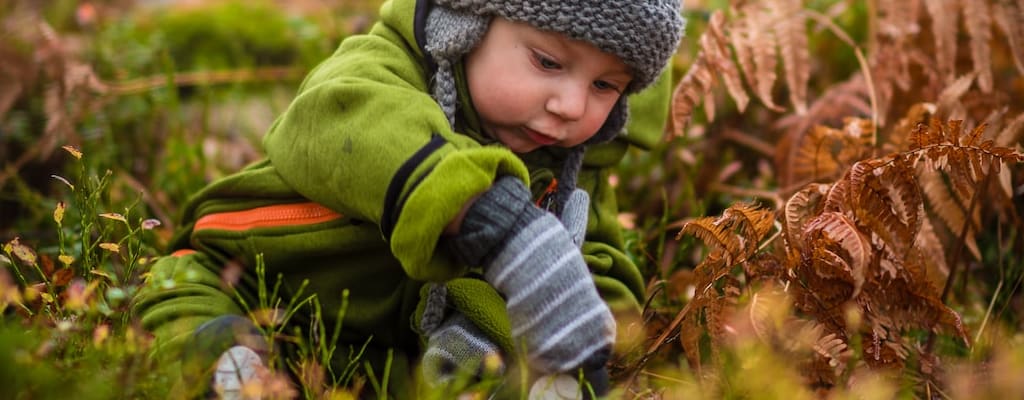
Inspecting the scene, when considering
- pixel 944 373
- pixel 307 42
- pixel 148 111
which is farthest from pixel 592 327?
pixel 307 42

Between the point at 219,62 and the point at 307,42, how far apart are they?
65 cm

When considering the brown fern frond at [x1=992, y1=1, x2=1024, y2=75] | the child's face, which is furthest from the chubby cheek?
the brown fern frond at [x1=992, y1=1, x2=1024, y2=75]

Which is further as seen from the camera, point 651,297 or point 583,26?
point 651,297

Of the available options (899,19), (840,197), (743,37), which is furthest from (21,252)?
(899,19)

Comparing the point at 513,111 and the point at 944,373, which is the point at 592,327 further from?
the point at 944,373

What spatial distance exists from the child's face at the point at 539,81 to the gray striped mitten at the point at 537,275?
361mm

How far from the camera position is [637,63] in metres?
2.21

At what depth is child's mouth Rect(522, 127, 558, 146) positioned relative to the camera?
2268 millimetres

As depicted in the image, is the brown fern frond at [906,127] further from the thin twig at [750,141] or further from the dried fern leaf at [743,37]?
the thin twig at [750,141]

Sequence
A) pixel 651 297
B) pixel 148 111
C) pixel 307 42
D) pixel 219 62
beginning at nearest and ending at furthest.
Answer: pixel 651 297
pixel 148 111
pixel 307 42
pixel 219 62

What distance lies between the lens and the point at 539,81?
2.17m

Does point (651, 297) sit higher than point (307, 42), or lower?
higher

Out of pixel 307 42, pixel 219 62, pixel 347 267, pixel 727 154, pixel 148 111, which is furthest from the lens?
pixel 219 62

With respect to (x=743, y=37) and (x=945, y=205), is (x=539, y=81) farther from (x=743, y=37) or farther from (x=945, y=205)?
(x=743, y=37)
